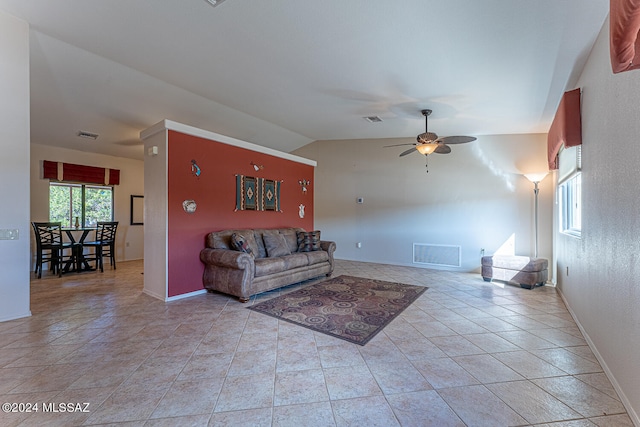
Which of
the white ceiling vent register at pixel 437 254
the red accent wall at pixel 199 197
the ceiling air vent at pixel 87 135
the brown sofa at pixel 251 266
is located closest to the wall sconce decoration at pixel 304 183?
the red accent wall at pixel 199 197

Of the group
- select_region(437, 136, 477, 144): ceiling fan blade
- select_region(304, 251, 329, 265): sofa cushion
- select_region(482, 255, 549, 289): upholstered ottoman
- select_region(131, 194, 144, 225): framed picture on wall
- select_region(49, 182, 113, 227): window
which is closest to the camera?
select_region(437, 136, 477, 144): ceiling fan blade

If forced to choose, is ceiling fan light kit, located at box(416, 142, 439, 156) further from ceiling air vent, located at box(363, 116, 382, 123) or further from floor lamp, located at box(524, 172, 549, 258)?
floor lamp, located at box(524, 172, 549, 258)

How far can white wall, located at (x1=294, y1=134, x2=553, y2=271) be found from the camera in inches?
218

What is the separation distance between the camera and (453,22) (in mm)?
2523

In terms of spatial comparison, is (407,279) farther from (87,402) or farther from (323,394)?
(87,402)

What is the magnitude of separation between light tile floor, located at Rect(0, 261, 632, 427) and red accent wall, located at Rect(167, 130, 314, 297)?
2.33ft

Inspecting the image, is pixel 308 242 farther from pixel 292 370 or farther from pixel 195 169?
pixel 292 370

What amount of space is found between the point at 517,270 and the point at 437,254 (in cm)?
174

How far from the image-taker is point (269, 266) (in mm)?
4070

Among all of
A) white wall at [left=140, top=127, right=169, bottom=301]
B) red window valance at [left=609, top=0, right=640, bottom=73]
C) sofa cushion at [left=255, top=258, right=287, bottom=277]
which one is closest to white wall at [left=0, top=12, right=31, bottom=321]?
white wall at [left=140, top=127, right=169, bottom=301]

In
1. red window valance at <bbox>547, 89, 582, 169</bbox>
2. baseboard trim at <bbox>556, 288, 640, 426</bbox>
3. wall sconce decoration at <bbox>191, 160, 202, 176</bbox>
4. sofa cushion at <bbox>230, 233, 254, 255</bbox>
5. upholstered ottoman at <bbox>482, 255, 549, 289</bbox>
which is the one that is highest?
red window valance at <bbox>547, 89, 582, 169</bbox>

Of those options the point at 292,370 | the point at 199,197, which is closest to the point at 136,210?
the point at 199,197

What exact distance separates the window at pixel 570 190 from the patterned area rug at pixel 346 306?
226cm

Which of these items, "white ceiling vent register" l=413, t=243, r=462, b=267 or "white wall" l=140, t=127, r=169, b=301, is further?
"white ceiling vent register" l=413, t=243, r=462, b=267
